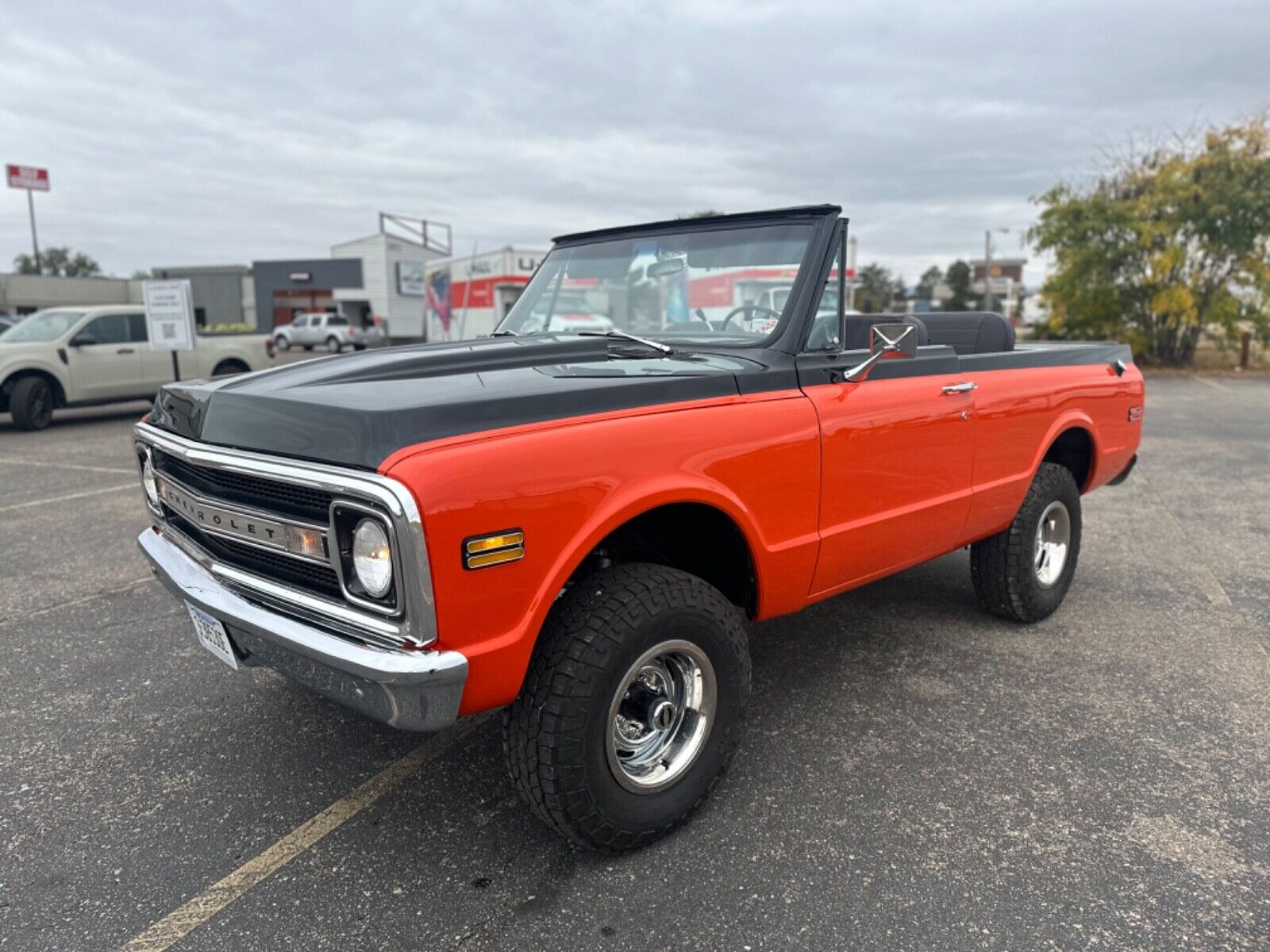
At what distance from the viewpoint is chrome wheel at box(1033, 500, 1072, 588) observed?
4238 millimetres

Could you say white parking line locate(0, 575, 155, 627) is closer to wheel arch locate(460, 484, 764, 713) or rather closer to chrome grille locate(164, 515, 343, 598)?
chrome grille locate(164, 515, 343, 598)

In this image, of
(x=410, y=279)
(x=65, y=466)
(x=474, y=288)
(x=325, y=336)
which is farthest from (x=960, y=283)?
(x=65, y=466)

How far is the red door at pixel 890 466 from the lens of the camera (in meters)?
2.94

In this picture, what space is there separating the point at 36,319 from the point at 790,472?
1288 cm

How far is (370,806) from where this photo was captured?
8.79 ft

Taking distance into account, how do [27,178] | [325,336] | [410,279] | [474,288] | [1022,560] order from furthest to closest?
[27,178]
[410,279]
[325,336]
[474,288]
[1022,560]

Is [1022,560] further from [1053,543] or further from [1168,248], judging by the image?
[1168,248]

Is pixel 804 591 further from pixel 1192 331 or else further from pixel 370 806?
pixel 1192 331

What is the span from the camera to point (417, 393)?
2.25 metres

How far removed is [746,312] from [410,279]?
40.5 meters

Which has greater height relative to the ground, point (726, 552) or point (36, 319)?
point (36, 319)

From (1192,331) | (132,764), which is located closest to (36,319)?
(132,764)

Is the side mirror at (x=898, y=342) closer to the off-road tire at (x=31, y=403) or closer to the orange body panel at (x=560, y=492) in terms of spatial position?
the orange body panel at (x=560, y=492)

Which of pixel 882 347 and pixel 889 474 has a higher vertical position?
pixel 882 347
